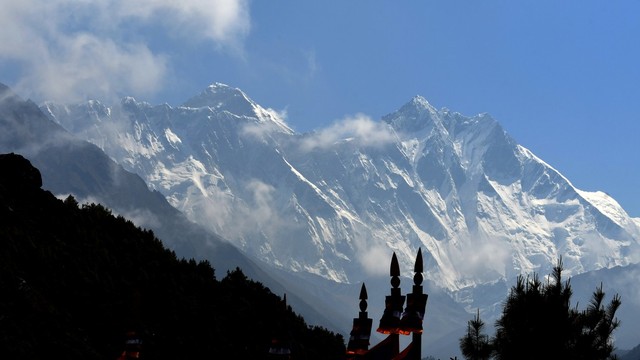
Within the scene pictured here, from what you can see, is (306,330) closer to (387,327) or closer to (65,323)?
(65,323)

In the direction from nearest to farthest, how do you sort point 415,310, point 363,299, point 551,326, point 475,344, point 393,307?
point 415,310 < point 393,307 < point 363,299 < point 551,326 < point 475,344

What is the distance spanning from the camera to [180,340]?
7062 cm

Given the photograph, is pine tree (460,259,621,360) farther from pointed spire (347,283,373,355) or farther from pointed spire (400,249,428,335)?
pointed spire (400,249,428,335)

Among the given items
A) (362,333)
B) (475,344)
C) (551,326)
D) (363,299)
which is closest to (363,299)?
(363,299)

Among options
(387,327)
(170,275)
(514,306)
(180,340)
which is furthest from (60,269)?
(387,327)

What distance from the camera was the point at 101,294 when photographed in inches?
2665

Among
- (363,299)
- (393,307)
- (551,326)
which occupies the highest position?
(551,326)

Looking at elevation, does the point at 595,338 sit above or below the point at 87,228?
below

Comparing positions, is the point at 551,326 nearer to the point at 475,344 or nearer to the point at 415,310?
the point at 475,344

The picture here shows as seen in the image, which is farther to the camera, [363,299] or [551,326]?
[551,326]

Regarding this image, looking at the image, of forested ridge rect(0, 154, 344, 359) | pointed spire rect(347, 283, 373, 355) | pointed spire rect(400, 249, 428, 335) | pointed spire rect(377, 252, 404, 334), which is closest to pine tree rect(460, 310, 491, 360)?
pointed spire rect(347, 283, 373, 355)

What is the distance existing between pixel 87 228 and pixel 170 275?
7.49 meters

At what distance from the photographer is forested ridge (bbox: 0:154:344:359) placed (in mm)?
55312

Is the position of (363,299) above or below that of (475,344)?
below
